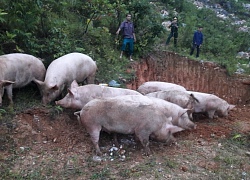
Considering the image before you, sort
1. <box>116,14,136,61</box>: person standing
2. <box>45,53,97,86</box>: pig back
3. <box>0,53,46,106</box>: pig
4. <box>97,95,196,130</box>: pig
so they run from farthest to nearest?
<box>116,14,136,61</box>: person standing → <box>45,53,97,86</box>: pig back → <box>97,95,196,130</box>: pig → <box>0,53,46,106</box>: pig

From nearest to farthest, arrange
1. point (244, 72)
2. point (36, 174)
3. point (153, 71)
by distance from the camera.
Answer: point (36, 174), point (153, 71), point (244, 72)

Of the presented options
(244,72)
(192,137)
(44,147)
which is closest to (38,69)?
(44,147)

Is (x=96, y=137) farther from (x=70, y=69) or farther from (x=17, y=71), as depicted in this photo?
(x=17, y=71)

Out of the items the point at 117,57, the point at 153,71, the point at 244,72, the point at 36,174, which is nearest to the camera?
the point at 36,174

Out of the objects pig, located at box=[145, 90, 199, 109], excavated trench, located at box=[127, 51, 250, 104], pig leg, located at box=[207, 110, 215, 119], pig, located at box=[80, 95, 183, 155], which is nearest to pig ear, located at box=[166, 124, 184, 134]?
pig, located at box=[80, 95, 183, 155]

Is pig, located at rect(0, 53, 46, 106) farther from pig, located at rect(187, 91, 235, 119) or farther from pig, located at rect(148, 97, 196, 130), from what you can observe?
pig, located at rect(187, 91, 235, 119)

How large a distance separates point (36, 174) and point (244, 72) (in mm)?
10476

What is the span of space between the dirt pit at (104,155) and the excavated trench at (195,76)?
4.66 m

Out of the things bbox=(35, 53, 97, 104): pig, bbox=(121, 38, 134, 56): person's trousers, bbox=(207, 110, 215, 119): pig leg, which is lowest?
bbox=(207, 110, 215, 119): pig leg

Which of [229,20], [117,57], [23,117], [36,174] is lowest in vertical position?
[36,174]

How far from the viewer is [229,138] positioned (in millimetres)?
7883

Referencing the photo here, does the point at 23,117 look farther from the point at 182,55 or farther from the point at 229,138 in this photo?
the point at 182,55

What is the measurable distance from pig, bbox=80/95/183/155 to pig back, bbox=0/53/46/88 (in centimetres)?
194

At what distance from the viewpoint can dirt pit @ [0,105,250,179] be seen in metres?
6.05
